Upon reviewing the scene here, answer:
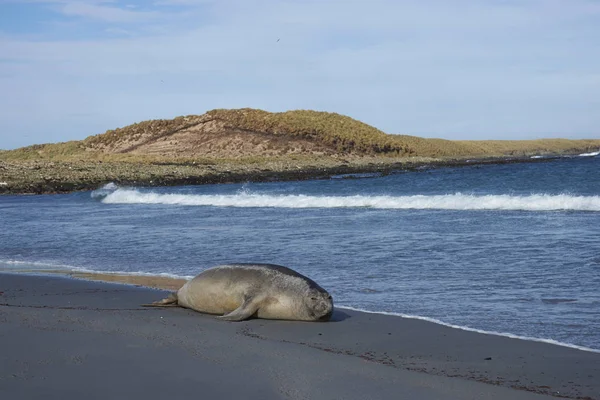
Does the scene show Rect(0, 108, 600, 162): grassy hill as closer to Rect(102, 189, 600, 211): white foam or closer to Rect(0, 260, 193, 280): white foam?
Rect(102, 189, 600, 211): white foam

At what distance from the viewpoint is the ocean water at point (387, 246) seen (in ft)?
27.3

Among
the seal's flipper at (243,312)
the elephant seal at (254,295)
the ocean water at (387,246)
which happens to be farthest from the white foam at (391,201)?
the seal's flipper at (243,312)

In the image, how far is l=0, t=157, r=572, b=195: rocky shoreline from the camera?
3934 cm

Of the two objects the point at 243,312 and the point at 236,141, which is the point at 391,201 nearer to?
the point at 243,312

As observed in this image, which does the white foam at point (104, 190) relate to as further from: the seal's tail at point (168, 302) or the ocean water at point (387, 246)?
the seal's tail at point (168, 302)

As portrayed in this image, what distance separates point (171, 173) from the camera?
147 feet

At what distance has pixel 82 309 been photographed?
811 cm

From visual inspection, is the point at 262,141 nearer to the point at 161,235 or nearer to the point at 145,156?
the point at 145,156

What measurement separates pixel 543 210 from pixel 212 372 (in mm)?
16989

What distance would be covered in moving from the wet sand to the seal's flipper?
0.09 m

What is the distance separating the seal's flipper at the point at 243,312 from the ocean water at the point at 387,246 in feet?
4.24

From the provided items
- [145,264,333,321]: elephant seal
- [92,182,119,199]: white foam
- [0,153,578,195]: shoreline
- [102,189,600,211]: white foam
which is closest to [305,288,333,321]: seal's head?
[145,264,333,321]: elephant seal

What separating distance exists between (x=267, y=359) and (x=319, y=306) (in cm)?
179

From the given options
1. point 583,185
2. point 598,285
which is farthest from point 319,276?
point 583,185
